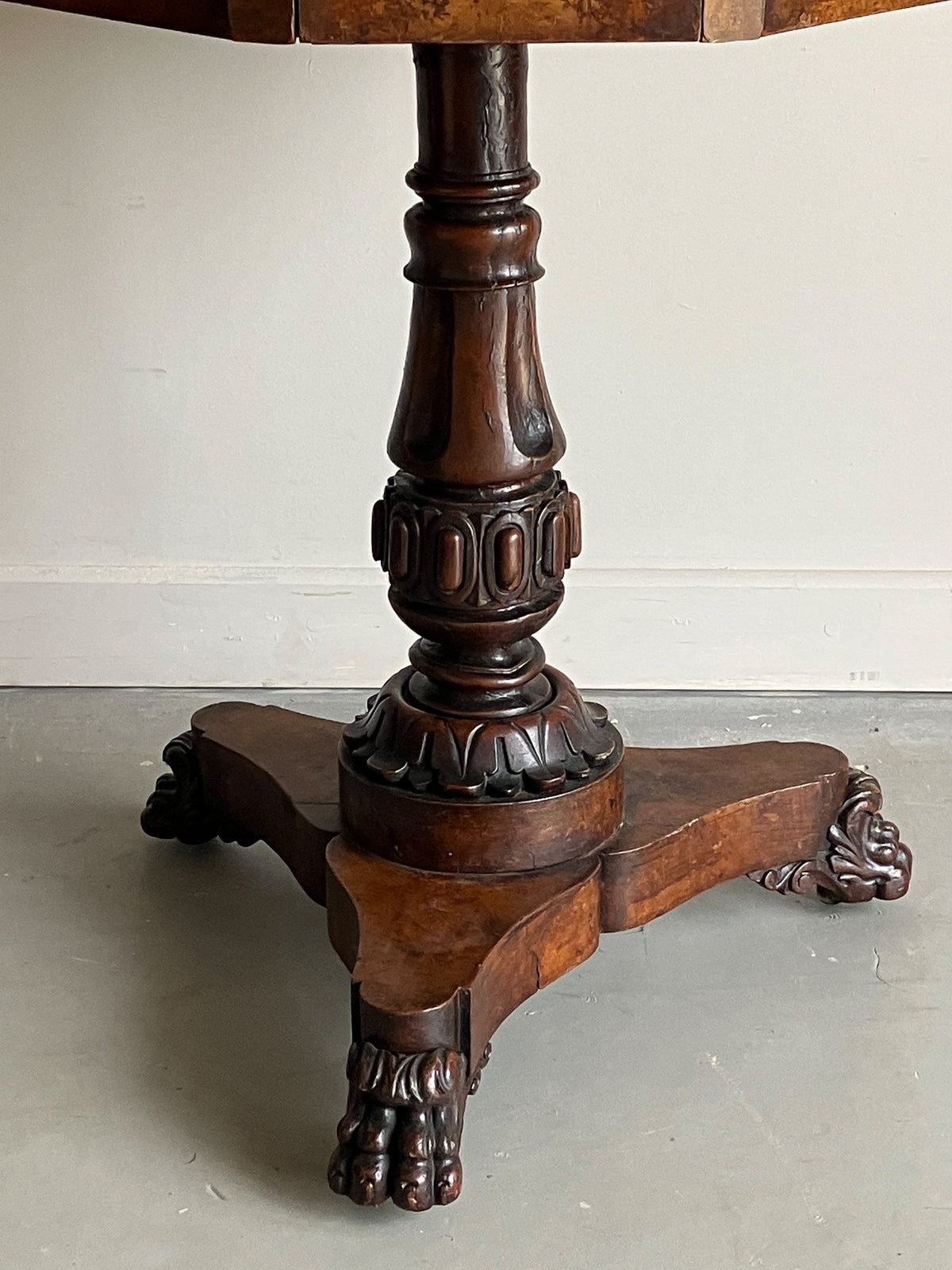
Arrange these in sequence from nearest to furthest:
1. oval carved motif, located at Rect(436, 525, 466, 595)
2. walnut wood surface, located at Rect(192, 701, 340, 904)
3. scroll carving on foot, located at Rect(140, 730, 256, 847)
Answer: oval carved motif, located at Rect(436, 525, 466, 595)
walnut wood surface, located at Rect(192, 701, 340, 904)
scroll carving on foot, located at Rect(140, 730, 256, 847)

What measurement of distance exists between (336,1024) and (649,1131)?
9.1 inches

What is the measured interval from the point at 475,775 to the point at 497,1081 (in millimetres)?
198

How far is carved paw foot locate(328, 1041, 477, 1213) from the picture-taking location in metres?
0.94

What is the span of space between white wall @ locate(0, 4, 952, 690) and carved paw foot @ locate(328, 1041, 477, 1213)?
2.28ft

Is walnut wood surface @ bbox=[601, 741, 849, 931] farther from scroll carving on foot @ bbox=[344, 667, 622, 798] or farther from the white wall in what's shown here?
the white wall

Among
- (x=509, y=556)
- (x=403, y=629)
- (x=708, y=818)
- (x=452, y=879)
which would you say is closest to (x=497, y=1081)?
(x=452, y=879)

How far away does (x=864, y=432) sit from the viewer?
1536mm

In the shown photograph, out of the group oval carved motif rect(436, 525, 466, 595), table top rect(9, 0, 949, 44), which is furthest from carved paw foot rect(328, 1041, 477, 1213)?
table top rect(9, 0, 949, 44)

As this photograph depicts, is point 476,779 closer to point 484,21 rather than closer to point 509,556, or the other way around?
point 509,556

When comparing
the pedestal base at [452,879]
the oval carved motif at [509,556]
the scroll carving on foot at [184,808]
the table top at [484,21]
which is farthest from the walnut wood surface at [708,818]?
the table top at [484,21]

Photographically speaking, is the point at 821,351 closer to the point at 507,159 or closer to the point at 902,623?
the point at 902,623

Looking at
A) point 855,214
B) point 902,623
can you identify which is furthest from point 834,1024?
point 855,214

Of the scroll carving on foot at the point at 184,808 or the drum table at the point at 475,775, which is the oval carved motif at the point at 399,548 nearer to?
the drum table at the point at 475,775

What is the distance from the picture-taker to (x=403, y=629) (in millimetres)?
1597
